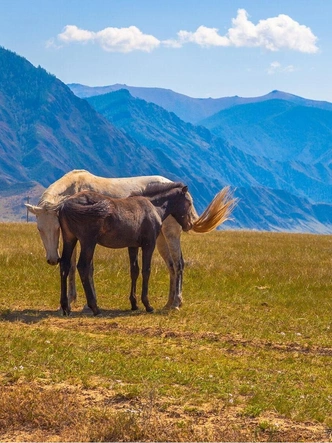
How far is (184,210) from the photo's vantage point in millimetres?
17391

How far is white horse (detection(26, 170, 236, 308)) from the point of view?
48.8 ft

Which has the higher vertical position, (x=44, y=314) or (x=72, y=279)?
(x=72, y=279)

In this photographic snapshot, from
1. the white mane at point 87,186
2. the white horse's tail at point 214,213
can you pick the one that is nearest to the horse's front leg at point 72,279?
the white mane at point 87,186

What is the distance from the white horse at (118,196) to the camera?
48.8 feet

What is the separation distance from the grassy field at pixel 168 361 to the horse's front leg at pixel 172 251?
0.70 meters

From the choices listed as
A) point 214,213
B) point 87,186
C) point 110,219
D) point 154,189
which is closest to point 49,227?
point 110,219

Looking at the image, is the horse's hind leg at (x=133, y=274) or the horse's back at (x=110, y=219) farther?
the horse's hind leg at (x=133, y=274)

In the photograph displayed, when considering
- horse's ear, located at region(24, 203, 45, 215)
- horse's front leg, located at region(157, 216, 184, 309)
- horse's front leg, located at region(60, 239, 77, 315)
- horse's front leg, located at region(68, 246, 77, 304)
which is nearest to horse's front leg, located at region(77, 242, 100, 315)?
horse's front leg, located at region(60, 239, 77, 315)

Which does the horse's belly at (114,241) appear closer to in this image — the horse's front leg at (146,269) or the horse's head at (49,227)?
the horse's front leg at (146,269)

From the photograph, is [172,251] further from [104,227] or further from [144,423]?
[144,423]

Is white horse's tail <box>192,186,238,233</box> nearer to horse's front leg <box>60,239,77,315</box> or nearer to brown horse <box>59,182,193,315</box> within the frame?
brown horse <box>59,182,193,315</box>

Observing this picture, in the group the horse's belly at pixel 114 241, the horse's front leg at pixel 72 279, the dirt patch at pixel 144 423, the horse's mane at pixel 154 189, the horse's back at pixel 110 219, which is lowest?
the dirt patch at pixel 144 423

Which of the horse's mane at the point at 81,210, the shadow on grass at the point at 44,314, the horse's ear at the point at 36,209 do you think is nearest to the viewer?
the shadow on grass at the point at 44,314

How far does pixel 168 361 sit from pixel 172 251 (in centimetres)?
709
